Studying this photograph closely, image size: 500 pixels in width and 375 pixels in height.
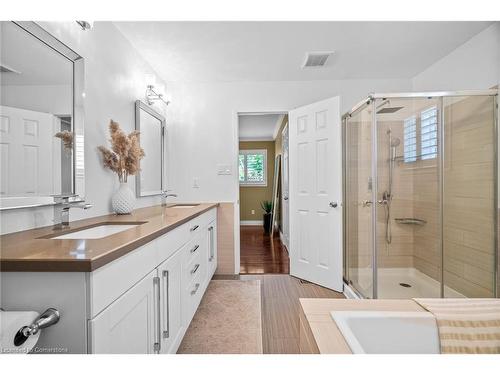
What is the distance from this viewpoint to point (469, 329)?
0.84 m

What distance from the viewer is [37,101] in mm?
1237

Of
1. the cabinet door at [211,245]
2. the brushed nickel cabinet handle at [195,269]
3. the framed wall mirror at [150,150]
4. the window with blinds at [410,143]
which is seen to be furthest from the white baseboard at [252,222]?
the window with blinds at [410,143]

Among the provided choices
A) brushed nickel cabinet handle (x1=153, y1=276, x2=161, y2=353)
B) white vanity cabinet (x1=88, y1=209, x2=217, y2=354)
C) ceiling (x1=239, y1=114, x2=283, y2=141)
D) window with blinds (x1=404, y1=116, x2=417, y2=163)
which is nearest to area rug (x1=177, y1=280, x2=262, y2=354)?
white vanity cabinet (x1=88, y1=209, x2=217, y2=354)

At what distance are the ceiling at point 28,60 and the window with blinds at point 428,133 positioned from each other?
8.48ft

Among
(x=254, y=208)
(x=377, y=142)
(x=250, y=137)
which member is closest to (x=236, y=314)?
(x=377, y=142)

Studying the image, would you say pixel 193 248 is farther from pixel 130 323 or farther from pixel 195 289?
pixel 130 323

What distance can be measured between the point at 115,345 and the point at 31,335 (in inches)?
11.0

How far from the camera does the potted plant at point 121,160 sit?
180cm

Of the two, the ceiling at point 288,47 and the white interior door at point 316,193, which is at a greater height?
the ceiling at point 288,47

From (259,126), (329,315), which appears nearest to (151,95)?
(329,315)

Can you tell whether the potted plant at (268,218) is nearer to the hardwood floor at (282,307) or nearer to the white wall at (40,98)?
the hardwood floor at (282,307)

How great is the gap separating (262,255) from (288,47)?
2.89 m

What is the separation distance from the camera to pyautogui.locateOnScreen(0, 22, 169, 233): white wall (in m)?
1.50
